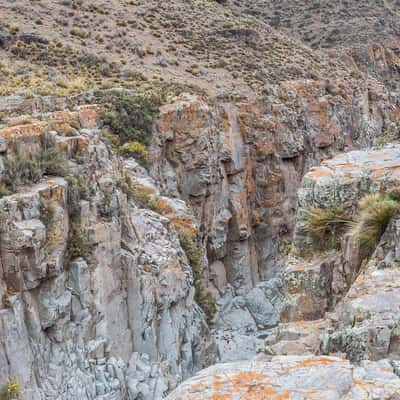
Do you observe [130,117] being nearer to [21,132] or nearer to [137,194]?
[137,194]

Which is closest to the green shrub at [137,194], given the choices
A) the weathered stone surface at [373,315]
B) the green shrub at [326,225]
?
the green shrub at [326,225]

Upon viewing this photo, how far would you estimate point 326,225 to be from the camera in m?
8.03

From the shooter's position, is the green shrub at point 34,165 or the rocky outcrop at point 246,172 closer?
the green shrub at point 34,165

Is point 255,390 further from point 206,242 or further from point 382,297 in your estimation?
point 206,242

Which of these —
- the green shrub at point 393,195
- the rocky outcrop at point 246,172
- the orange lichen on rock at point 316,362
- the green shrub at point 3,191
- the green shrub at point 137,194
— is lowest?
the rocky outcrop at point 246,172

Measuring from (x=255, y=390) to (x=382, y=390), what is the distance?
0.97 m

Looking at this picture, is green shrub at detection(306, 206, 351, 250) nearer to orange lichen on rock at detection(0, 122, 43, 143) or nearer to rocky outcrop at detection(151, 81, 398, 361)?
orange lichen on rock at detection(0, 122, 43, 143)

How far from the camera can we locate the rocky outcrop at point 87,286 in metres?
11.8

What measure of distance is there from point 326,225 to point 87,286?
7.13 meters

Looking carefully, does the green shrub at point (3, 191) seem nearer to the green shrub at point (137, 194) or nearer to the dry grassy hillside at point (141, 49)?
the green shrub at point (137, 194)

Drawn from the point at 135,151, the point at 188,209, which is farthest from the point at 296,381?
the point at 135,151

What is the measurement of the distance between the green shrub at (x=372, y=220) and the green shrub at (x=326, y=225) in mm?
595

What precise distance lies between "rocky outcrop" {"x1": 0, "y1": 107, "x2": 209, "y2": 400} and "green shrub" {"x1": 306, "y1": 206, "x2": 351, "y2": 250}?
6404mm

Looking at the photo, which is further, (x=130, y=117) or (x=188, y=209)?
(x=130, y=117)
